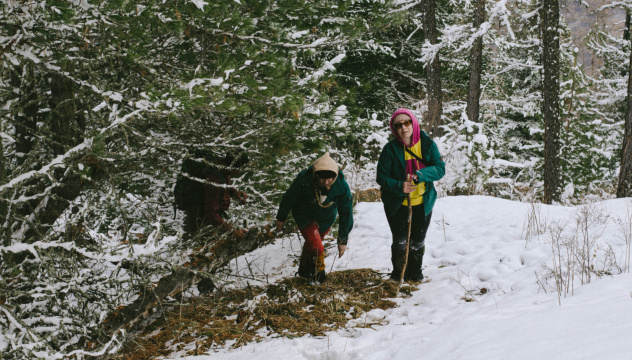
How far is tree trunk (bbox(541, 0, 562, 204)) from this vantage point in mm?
10344

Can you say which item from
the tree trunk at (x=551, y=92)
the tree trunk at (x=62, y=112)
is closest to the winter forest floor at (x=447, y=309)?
the tree trunk at (x=62, y=112)

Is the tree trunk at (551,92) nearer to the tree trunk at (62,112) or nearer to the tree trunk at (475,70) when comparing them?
the tree trunk at (475,70)

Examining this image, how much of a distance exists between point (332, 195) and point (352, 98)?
6.99 ft

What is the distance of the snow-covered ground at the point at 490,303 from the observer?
97.7 inches

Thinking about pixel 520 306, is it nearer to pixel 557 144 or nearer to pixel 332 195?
pixel 332 195

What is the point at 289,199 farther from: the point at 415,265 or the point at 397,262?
the point at 415,265

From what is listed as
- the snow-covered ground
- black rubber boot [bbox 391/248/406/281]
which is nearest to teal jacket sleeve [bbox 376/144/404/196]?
black rubber boot [bbox 391/248/406/281]

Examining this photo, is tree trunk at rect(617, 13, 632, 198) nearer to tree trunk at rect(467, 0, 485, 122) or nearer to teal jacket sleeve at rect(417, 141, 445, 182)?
tree trunk at rect(467, 0, 485, 122)

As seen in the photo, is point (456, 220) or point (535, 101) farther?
point (535, 101)

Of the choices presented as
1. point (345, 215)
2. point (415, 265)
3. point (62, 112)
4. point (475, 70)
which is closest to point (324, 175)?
point (345, 215)

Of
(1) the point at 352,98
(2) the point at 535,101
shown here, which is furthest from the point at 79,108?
(2) the point at 535,101

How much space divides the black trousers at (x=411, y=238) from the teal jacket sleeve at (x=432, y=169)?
39 centimetres

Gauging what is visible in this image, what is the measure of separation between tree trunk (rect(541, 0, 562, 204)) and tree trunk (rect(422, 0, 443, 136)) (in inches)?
127

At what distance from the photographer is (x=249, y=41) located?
15.6ft
